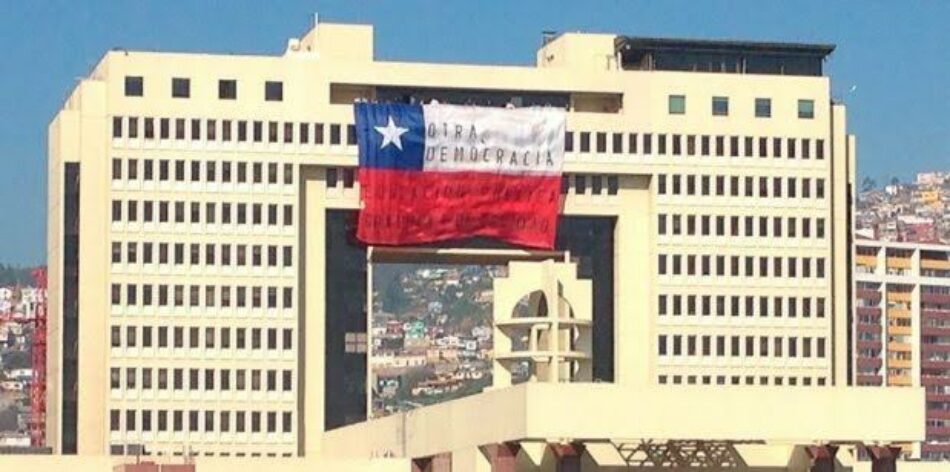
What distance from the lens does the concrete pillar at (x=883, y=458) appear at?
119375 mm

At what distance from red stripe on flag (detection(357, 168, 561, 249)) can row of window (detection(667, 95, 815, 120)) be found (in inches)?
289

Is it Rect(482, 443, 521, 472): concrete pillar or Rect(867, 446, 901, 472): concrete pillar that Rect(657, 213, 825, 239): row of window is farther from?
Rect(482, 443, 521, 472): concrete pillar

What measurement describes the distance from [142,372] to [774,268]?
3114 centimetres

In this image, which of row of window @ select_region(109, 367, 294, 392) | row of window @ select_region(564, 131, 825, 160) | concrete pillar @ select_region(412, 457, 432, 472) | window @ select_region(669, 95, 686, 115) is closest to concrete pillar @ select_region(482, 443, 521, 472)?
concrete pillar @ select_region(412, 457, 432, 472)

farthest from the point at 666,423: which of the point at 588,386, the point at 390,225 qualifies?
the point at 390,225

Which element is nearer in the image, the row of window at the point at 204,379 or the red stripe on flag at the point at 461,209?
the row of window at the point at 204,379

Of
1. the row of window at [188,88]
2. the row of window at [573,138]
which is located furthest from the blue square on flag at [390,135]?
the row of window at [188,88]

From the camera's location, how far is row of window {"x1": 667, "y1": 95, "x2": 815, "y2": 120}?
160 meters

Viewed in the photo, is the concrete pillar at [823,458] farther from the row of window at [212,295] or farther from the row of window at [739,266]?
the row of window at [212,295]

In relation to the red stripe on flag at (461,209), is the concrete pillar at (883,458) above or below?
below

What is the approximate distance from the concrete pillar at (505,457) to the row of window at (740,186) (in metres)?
43.5

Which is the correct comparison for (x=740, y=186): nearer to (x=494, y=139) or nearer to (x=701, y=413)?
(x=494, y=139)

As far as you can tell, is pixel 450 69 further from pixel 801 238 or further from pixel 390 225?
pixel 801 238

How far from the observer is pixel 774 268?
16175cm
